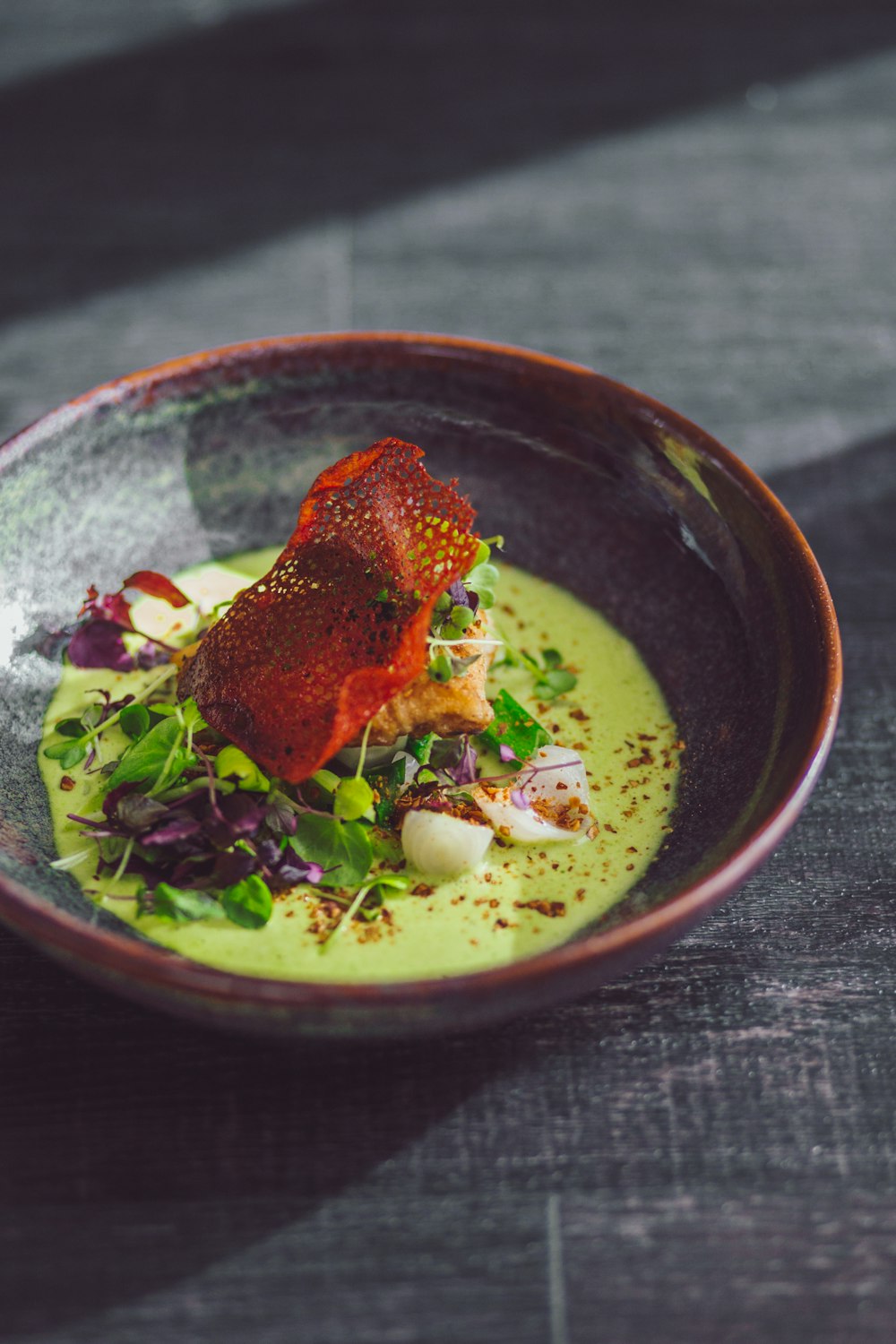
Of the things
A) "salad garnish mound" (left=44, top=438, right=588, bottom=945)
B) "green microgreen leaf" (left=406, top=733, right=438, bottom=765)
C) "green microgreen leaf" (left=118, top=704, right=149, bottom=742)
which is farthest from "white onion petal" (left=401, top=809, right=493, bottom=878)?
"green microgreen leaf" (left=118, top=704, right=149, bottom=742)

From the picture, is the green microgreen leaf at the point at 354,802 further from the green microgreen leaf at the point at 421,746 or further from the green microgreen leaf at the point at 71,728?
the green microgreen leaf at the point at 71,728

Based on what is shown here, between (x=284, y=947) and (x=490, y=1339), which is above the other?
(x=284, y=947)

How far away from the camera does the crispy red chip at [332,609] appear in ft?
5.41

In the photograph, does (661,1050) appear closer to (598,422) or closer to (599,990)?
(599,990)

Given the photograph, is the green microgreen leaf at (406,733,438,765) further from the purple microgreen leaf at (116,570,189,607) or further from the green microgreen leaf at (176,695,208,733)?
the purple microgreen leaf at (116,570,189,607)

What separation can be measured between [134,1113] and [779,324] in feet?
7.24

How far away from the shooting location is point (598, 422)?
2057 millimetres

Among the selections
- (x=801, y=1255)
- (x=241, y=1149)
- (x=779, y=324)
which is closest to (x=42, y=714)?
(x=241, y=1149)

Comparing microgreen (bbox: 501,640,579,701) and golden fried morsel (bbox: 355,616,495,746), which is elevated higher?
microgreen (bbox: 501,640,579,701)

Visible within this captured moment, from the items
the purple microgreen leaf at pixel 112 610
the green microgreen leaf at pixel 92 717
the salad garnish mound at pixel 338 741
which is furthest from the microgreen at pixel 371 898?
the purple microgreen leaf at pixel 112 610

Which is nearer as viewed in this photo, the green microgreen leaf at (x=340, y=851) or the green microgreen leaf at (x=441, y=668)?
the green microgreen leaf at (x=340, y=851)

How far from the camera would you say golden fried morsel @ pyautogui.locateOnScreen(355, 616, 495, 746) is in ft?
5.64

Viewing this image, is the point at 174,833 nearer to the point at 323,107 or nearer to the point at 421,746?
the point at 421,746

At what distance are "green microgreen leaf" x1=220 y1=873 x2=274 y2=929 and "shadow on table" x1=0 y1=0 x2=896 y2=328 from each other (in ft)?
6.06
